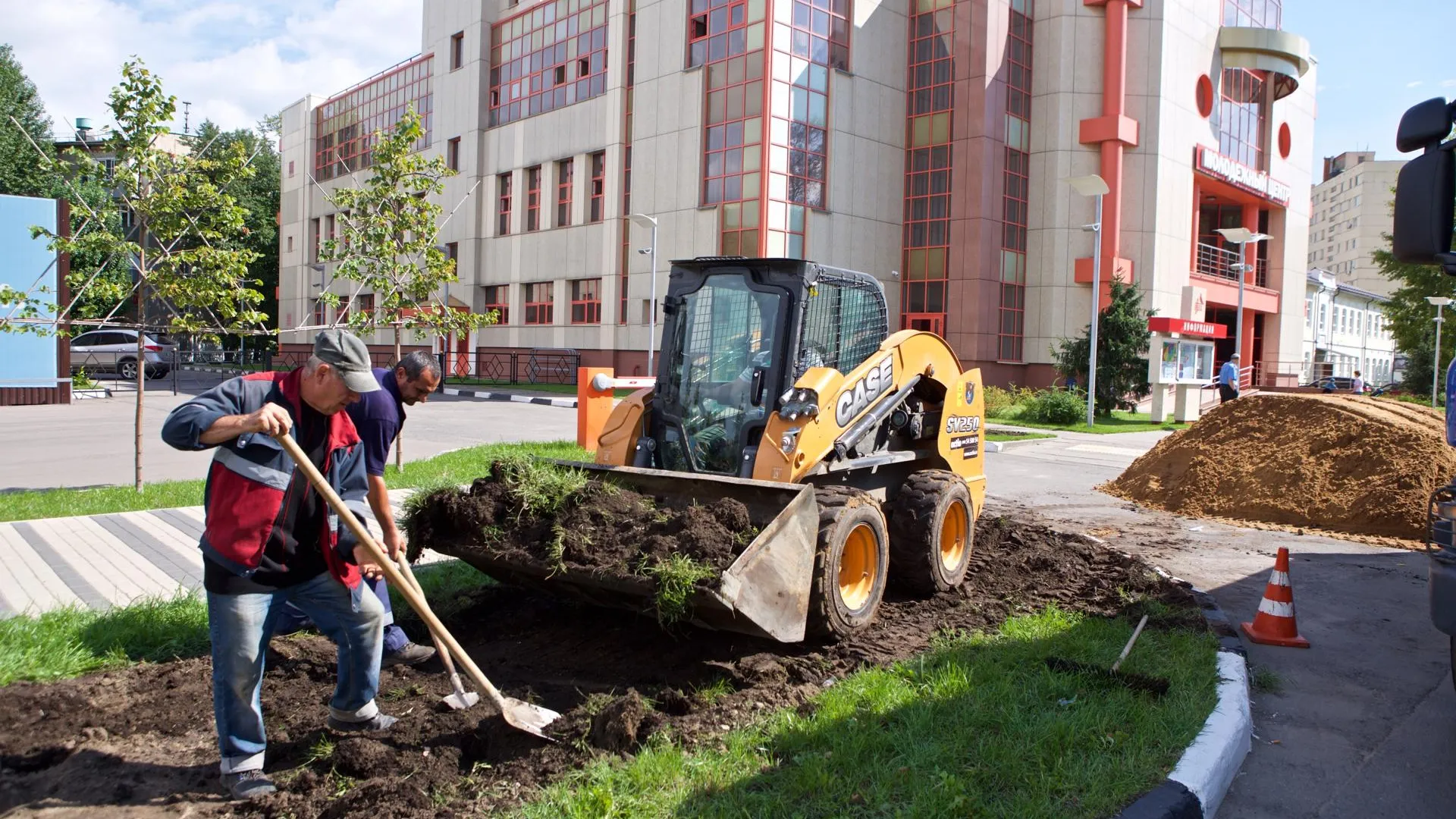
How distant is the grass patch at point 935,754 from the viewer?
355cm

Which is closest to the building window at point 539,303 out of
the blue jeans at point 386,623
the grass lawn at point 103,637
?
the grass lawn at point 103,637

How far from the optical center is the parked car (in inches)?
1353

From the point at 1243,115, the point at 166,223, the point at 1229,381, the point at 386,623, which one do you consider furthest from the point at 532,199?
the point at 386,623

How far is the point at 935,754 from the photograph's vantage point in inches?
157

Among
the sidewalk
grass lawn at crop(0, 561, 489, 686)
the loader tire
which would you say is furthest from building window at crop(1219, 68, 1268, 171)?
grass lawn at crop(0, 561, 489, 686)

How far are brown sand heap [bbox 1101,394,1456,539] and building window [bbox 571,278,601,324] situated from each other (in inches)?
1006

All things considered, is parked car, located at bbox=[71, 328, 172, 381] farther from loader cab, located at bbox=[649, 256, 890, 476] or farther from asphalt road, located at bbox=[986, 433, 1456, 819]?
asphalt road, located at bbox=[986, 433, 1456, 819]

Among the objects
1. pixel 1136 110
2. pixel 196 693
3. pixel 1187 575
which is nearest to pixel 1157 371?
pixel 1136 110

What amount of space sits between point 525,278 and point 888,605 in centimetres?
3471

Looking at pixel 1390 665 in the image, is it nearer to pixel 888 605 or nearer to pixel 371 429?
pixel 888 605

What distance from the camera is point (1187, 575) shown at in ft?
27.2

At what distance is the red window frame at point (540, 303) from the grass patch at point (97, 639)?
3335 cm

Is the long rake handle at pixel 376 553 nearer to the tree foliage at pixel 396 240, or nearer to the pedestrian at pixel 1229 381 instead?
the tree foliage at pixel 396 240

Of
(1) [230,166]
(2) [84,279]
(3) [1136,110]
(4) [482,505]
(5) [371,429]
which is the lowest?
(4) [482,505]
